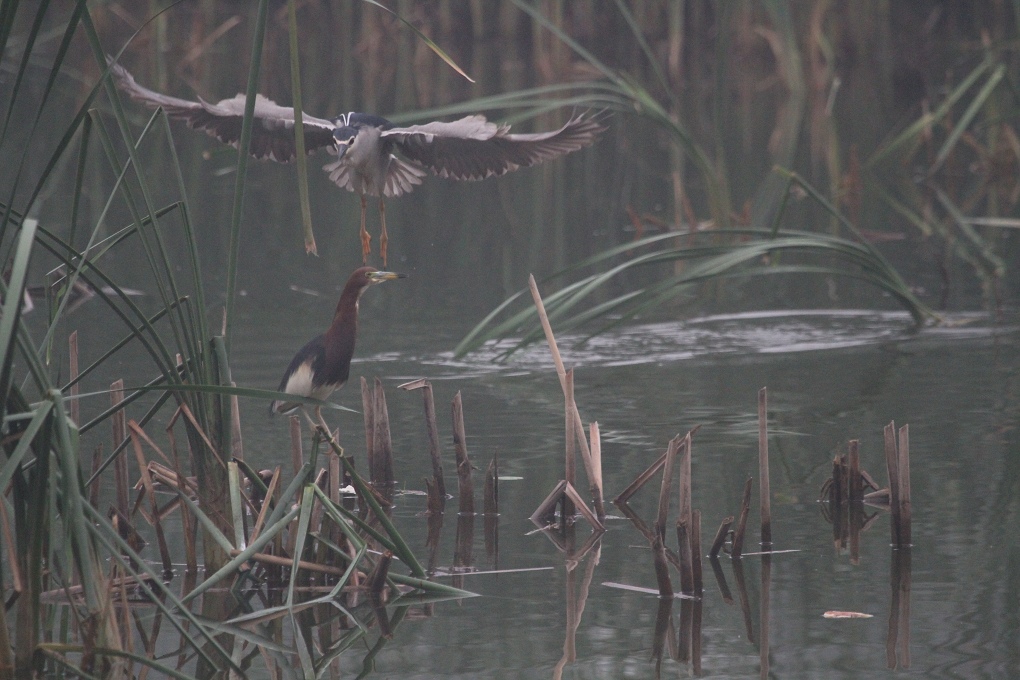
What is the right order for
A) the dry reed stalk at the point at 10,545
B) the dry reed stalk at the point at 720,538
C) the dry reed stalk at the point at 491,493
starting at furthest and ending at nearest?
the dry reed stalk at the point at 491,493, the dry reed stalk at the point at 720,538, the dry reed stalk at the point at 10,545

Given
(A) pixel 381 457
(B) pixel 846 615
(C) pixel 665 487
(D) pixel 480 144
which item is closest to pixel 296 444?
(A) pixel 381 457

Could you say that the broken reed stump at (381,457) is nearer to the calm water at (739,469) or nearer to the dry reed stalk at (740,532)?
the calm water at (739,469)

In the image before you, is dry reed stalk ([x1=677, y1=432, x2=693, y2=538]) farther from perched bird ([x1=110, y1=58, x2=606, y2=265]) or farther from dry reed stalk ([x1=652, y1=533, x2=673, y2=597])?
perched bird ([x1=110, y1=58, x2=606, y2=265])

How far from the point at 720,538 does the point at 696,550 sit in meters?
0.19

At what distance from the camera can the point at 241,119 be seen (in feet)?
16.1

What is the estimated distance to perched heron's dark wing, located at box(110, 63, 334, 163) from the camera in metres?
4.38

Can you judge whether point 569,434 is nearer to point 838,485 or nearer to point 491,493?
point 491,493

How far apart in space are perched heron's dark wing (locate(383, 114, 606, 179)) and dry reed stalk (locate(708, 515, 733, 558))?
1.46 m

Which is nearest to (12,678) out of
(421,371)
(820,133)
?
(421,371)

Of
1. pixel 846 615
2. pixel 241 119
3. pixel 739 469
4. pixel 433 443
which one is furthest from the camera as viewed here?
pixel 241 119

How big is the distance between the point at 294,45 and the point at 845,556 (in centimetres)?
187

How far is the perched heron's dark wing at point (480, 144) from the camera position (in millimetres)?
4348

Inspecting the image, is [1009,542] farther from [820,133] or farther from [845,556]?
[820,133]

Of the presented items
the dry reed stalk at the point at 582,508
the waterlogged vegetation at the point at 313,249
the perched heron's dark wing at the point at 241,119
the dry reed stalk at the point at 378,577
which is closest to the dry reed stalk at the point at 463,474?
the waterlogged vegetation at the point at 313,249
